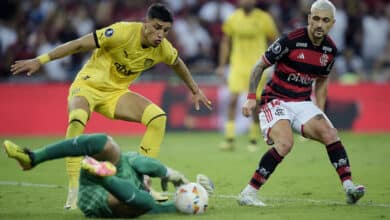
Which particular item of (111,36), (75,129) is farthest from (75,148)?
(111,36)

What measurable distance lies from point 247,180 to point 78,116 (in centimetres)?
367

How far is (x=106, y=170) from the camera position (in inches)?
309

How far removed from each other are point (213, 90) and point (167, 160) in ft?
18.4

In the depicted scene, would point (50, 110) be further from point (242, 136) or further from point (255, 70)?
point (255, 70)

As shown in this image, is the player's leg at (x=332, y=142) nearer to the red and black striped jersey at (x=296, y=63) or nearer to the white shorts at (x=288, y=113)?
the white shorts at (x=288, y=113)

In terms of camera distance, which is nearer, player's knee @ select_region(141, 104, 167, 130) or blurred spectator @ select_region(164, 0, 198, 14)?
player's knee @ select_region(141, 104, 167, 130)

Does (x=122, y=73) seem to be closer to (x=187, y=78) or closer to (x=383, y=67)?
(x=187, y=78)

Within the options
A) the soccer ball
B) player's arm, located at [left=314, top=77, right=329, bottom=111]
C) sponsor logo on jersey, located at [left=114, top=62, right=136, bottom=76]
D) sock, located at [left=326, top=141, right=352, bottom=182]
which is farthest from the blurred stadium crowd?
the soccer ball

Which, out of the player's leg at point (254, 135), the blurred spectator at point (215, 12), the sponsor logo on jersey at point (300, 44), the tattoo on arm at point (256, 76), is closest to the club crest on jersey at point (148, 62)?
the tattoo on arm at point (256, 76)

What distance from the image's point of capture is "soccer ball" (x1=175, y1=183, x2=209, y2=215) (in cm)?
864

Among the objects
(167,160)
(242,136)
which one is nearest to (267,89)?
(167,160)

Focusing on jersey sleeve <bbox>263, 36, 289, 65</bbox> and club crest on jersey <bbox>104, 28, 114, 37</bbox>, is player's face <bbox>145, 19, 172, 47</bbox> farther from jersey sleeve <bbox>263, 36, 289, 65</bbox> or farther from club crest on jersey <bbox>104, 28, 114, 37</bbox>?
jersey sleeve <bbox>263, 36, 289, 65</bbox>

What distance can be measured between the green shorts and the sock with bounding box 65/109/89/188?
1.02 metres

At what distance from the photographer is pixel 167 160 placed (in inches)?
599
